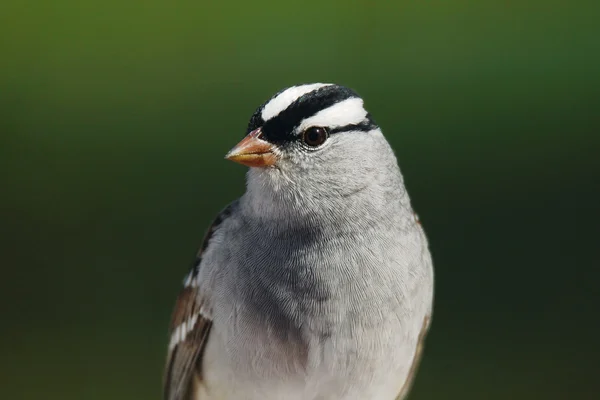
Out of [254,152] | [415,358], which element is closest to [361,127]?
[254,152]

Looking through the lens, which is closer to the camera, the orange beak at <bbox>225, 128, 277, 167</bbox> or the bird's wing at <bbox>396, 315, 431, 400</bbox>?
the orange beak at <bbox>225, 128, 277, 167</bbox>

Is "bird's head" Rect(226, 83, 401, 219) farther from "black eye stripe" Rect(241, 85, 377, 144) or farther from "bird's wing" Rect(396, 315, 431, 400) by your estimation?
"bird's wing" Rect(396, 315, 431, 400)

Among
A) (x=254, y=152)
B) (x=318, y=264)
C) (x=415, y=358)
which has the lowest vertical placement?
(x=415, y=358)

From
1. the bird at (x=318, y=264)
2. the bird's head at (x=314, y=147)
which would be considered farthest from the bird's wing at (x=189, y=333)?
the bird's head at (x=314, y=147)

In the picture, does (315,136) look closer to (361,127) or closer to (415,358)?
(361,127)

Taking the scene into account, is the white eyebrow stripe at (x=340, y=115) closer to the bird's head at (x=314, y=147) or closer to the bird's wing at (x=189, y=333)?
the bird's head at (x=314, y=147)

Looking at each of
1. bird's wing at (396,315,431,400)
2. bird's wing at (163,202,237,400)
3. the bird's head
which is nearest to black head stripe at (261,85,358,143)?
the bird's head

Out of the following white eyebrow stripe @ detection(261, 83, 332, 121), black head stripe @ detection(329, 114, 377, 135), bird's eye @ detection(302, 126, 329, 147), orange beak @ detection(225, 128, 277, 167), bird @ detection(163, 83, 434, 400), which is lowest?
bird @ detection(163, 83, 434, 400)
